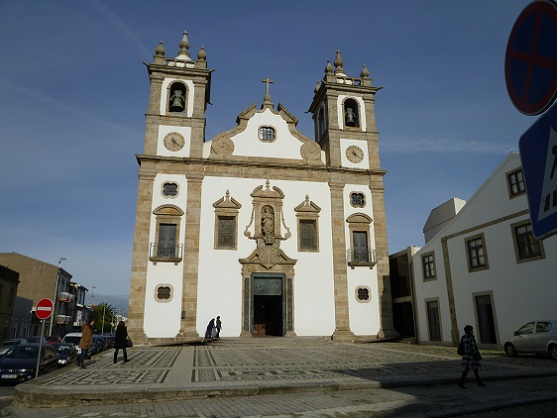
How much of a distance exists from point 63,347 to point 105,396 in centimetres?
1011

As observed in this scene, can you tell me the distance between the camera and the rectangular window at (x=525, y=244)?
16188 millimetres

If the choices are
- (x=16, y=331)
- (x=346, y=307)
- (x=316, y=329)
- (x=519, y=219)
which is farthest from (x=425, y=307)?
(x=16, y=331)

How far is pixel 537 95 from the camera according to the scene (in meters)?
2.29

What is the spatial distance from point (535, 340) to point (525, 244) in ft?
13.7

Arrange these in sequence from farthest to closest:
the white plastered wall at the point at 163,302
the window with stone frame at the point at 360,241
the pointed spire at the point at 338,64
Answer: the pointed spire at the point at 338,64 < the window with stone frame at the point at 360,241 < the white plastered wall at the point at 163,302

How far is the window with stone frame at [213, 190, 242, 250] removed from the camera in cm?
2411

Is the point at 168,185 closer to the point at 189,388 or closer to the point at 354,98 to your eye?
the point at 354,98

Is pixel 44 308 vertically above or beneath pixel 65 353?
above

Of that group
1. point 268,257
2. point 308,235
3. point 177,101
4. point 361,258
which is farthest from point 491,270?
point 177,101

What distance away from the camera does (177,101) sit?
26.2 metres

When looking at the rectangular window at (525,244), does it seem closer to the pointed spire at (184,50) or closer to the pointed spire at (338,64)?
the pointed spire at (338,64)

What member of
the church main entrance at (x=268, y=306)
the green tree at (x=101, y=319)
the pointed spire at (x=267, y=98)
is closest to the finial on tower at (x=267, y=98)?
the pointed spire at (x=267, y=98)

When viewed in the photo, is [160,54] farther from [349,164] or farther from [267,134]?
[349,164]

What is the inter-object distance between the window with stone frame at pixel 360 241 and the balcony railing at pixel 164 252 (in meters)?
9.91
